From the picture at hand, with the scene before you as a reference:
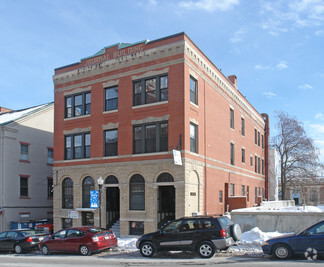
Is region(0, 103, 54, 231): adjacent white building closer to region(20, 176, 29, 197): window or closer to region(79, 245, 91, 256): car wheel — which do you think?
region(20, 176, 29, 197): window

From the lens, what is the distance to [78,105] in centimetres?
2769

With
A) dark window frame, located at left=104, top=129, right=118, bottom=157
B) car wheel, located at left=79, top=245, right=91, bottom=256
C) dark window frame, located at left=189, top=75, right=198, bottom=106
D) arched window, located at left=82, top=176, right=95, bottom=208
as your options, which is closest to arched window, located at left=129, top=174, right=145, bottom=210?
dark window frame, located at left=104, top=129, right=118, bottom=157

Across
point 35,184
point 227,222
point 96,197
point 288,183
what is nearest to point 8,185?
point 35,184

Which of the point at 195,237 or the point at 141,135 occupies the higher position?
the point at 141,135

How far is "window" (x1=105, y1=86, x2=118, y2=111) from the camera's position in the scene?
2569 cm

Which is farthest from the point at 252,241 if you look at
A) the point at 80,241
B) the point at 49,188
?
the point at 49,188

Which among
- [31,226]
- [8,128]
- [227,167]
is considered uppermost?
[8,128]

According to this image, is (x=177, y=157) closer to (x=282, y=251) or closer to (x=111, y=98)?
(x=111, y=98)

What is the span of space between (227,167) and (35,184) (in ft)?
56.7

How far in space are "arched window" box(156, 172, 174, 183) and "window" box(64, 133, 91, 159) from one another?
648 cm

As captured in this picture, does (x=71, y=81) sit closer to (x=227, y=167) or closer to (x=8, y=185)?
(x=8, y=185)

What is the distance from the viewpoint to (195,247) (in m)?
15.1

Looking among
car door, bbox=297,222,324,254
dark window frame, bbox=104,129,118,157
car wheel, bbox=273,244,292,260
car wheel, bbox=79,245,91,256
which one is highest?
dark window frame, bbox=104,129,118,157

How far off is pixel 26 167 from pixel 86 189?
366 inches
